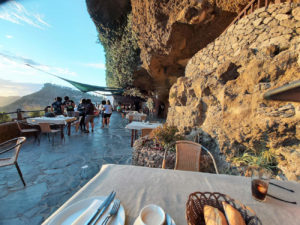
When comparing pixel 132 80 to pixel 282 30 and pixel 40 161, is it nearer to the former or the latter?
pixel 40 161

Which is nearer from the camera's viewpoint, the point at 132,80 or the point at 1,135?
the point at 1,135

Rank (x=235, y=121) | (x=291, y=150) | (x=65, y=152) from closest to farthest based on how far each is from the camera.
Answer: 1. (x=291, y=150)
2. (x=235, y=121)
3. (x=65, y=152)

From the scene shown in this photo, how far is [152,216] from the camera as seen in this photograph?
24.2 inches

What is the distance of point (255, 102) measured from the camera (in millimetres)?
2156

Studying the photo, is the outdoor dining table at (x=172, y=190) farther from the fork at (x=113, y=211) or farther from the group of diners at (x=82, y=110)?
the group of diners at (x=82, y=110)

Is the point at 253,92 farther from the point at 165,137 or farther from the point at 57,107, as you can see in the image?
the point at 57,107

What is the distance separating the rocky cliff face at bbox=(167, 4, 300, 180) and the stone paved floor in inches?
96.7

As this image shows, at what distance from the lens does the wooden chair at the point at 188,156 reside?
1867mm

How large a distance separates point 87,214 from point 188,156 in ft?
5.12

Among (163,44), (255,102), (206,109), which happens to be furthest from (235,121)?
(163,44)

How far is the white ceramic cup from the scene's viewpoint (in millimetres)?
583

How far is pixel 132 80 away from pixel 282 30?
31.3ft

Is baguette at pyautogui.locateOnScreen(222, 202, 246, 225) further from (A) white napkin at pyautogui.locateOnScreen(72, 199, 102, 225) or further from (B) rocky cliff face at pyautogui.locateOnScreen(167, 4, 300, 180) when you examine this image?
(B) rocky cliff face at pyautogui.locateOnScreen(167, 4, 300, 180)

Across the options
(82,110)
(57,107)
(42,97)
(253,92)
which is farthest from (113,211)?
(42,97)
